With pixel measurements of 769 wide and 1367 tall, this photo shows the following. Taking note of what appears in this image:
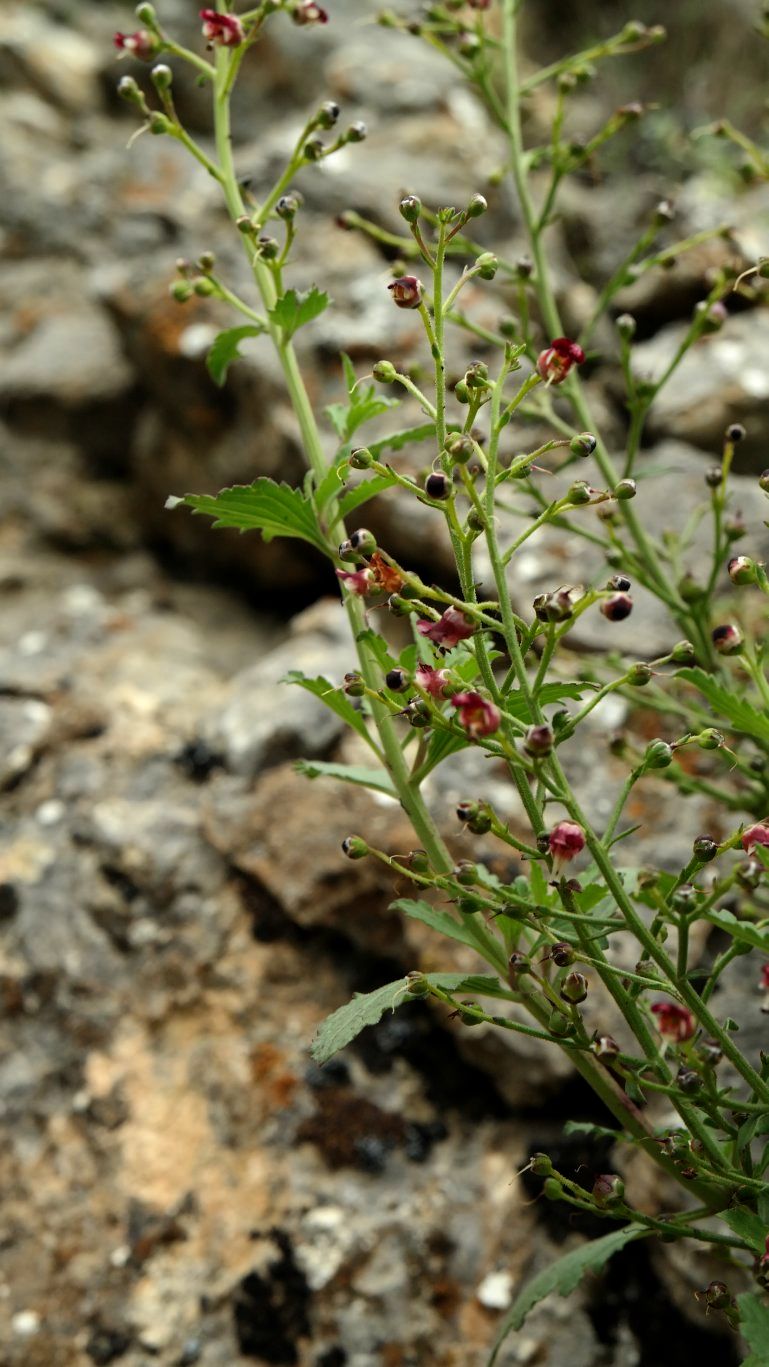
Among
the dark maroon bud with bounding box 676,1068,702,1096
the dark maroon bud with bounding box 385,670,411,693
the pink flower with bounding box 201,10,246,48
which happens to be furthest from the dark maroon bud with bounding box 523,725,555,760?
the pink flower with bounding box 201,10,246,48

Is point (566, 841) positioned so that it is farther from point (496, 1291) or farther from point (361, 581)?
point (496, 1291)

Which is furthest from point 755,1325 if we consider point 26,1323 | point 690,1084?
point 26,1323

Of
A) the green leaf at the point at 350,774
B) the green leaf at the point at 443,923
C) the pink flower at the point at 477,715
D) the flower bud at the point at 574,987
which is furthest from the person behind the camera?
the green leaf at the point at 350,774

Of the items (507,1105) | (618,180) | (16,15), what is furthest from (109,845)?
(16,15)

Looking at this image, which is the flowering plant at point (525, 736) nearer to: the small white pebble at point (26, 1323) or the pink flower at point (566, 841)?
the pink flower at point (566, 841)

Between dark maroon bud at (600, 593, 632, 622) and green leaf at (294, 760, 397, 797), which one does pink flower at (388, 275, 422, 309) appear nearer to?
dark maroon bud at (600, 593, 632, 622)

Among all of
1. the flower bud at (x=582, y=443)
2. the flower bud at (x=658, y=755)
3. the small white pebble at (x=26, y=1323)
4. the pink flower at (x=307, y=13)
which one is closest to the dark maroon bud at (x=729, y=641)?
the flower bud at (x=658, y=755)
